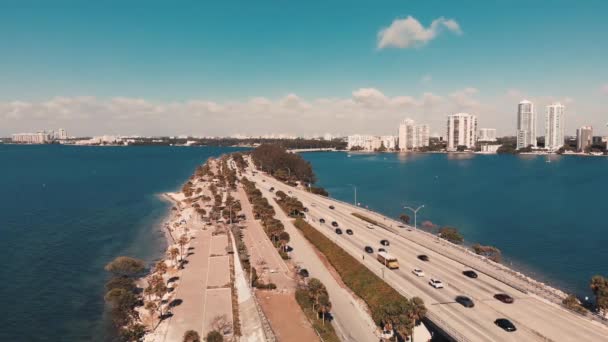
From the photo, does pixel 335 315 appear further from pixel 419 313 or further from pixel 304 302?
pixel 419 313

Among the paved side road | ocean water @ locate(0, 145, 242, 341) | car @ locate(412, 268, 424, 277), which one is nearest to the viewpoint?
the paved side road

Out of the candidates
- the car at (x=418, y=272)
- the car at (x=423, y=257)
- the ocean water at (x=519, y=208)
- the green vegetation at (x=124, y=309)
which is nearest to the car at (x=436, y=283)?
the car at (x=418, y=272)

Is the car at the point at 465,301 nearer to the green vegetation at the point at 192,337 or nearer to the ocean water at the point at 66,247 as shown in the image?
the green vegetation at the point at 192,337

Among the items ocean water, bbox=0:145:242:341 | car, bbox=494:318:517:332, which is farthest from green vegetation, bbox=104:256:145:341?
car, bbox=494:318:517:332

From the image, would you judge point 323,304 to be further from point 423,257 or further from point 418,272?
point 423,257

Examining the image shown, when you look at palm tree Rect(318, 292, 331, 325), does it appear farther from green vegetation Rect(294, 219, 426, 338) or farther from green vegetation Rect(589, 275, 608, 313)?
green vegetation Rect(589, 275, 608, 313)

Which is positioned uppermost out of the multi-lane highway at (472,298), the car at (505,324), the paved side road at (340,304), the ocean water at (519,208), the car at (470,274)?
the car at (505,324)
